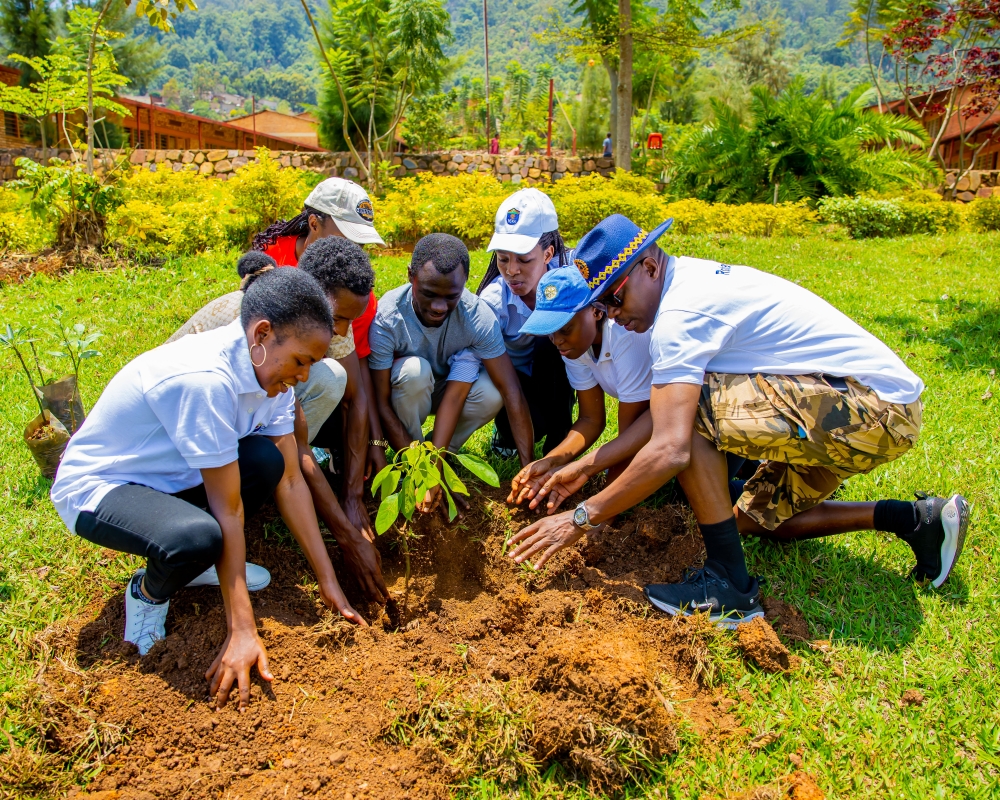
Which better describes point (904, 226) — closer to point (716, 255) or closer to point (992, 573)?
point (716, 255)

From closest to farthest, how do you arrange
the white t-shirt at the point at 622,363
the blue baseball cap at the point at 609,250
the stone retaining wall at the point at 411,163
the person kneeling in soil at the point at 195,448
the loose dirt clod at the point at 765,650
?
the person kneeling in soil at the point at 195,448 → the loose dirt clod at the point at 765,650 → the blue baseball cap at the point at 609,250 → the white t-shirt at the point at 622,363 → the stone retaining wall at the point at 411,163

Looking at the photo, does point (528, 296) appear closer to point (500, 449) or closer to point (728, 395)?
point (500, 449)

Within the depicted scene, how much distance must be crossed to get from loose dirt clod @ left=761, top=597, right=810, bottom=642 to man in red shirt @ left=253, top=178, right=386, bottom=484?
1.61 m

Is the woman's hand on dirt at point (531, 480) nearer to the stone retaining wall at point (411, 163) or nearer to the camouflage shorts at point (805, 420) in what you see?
the camouflage shorts at point (805, 420)

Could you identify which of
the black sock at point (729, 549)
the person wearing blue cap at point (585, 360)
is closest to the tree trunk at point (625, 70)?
the person wearing blue cap at point (585, 360)

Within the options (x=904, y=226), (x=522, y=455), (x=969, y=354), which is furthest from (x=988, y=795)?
(x=904, y=226)

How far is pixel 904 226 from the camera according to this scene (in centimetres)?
1098

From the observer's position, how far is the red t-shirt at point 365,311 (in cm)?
318

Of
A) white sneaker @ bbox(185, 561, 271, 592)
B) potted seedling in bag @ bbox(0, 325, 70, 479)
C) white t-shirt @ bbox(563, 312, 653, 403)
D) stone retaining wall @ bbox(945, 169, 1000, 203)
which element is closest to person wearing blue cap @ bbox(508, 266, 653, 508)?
white t-shirt @ bbox(563, 312, 653, 403)

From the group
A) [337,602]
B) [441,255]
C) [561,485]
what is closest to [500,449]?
[561,485]

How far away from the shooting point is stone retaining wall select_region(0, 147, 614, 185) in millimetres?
15891

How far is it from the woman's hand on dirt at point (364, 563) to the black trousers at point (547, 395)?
3.97 ft

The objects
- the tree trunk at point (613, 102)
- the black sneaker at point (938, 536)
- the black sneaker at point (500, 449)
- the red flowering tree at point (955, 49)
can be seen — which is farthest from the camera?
the tree trunk at point (613, 102)

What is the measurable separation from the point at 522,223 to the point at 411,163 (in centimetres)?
1387
